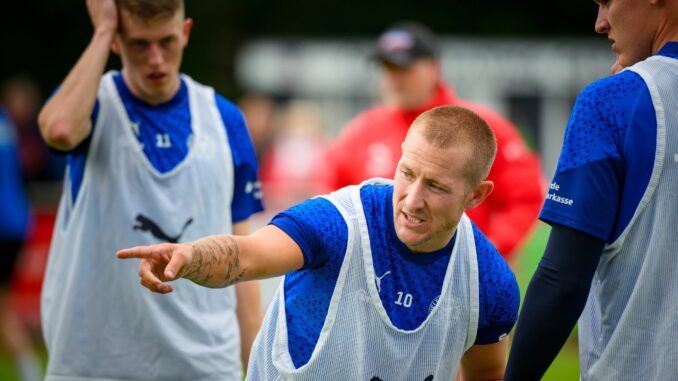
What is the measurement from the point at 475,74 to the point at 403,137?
1549cm

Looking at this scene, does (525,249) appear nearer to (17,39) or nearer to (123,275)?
(123,275)

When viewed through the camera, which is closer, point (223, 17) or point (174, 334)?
point (174, 334)

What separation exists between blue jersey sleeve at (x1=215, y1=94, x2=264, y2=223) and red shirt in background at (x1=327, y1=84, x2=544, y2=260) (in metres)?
1.66

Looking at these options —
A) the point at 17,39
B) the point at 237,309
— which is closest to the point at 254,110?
the point at 17,39

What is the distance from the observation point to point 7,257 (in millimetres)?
9836

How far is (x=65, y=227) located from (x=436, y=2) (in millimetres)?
19974

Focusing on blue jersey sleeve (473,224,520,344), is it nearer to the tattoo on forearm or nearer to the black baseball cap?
the tattoo on forearm

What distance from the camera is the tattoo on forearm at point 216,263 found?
10.5ft

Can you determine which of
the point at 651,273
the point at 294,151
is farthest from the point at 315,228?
the point at 294,151

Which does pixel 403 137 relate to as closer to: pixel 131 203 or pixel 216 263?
pixel 131 203

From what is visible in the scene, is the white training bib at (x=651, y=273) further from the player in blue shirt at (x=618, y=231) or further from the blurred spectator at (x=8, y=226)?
the blurred spectator at (x=8, y=226)

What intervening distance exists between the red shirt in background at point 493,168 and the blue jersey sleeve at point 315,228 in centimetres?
293

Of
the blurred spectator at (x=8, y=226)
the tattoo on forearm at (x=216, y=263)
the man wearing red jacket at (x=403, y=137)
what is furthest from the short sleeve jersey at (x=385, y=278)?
the blurred spectator at (x=8, y=226)

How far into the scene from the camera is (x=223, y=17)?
20.7m
